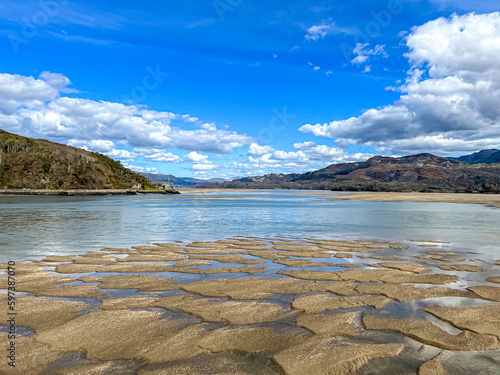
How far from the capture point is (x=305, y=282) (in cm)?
1401

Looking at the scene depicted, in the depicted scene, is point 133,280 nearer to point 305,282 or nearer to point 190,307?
point 190,307

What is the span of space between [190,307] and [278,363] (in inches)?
174

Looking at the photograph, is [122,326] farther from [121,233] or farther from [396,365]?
[121,233]

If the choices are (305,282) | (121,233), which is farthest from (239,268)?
(121,233)

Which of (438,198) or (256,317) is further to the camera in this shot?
(438,198)

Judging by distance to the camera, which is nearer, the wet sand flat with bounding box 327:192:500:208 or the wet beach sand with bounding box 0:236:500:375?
the wet beach sand with bounding box 0:236:500:375

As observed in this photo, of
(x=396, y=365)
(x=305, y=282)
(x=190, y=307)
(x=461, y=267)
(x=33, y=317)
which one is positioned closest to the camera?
(x=396, y=365)

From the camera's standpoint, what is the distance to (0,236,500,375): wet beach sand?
23.5 ft

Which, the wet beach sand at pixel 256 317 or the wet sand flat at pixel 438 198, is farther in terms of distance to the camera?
the wet sand flat at pixel 438 198

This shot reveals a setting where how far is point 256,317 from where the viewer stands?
32.2ft

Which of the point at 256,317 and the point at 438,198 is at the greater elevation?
the point at 438,198

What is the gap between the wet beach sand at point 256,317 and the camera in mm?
7164

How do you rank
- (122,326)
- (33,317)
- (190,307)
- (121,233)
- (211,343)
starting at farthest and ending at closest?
1. (121,233)
2. (190,307)
3. (33,317)
4. (122,326)
5. (211,343)

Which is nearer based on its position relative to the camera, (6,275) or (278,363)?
(278,363)
